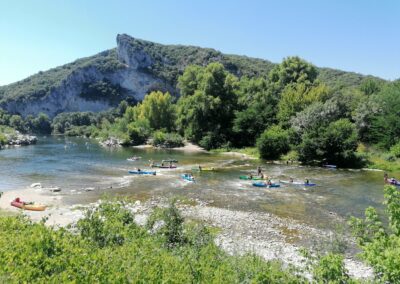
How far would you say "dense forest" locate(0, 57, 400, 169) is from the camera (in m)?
58.5

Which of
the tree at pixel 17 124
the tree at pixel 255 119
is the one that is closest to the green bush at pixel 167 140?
the tree at pixel 255 119

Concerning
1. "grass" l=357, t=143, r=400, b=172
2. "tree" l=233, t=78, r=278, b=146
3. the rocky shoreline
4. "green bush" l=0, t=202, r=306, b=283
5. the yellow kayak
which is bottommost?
the yellow kayak

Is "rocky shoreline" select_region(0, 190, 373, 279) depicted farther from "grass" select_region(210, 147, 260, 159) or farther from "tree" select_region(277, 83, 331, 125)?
"tree" select_region(277, 83, 331, 125)

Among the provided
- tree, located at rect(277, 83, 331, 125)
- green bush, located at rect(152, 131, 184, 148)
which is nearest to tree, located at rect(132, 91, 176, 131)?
green bush, located at rect(152, 131, 184, 148)

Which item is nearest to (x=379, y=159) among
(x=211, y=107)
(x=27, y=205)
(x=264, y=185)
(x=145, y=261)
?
(x=264, y=185)

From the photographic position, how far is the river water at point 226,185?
33.0 metres

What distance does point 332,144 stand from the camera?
5709 centimetres

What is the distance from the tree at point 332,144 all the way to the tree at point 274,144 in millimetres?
6172

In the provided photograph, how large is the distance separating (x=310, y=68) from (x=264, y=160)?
45758 millimetres

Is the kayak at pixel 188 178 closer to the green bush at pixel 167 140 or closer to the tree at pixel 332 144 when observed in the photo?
the tree at pixel 332 144

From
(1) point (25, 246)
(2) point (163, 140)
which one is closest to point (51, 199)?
(1) point (25, 246)

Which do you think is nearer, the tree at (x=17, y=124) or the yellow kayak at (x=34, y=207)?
the yellow kayak at (x=34, y=207)

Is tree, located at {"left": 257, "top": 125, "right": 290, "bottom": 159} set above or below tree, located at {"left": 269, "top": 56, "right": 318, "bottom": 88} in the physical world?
below

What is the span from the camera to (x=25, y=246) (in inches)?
455
